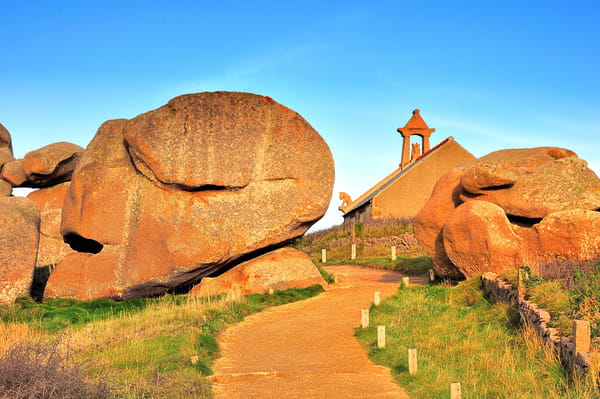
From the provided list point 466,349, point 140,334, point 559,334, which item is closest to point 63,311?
point 140,334

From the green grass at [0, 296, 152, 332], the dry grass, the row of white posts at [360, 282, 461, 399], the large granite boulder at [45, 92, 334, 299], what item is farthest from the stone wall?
the green grass at [0, 296, 152, 332]

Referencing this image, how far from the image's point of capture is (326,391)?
9.80 meters

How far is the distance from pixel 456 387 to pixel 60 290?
14.4 meters

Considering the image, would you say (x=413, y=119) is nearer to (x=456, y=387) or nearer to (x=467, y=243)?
(x=467, y=243)

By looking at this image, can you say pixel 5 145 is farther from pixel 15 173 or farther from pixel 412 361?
pixel 412 361

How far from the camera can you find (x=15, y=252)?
18.3 meters

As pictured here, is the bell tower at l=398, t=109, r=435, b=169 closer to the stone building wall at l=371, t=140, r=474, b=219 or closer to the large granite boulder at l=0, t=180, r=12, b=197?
the stone building wall at l=371, t=140, r=474, b=219

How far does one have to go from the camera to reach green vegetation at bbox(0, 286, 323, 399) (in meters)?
9.41

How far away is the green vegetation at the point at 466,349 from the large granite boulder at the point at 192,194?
5.11 m

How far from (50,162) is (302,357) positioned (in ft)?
55.8

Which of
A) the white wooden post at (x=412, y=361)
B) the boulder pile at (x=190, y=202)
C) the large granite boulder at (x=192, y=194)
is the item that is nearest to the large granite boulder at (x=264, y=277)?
the boulder pile at (x=190, y=202)

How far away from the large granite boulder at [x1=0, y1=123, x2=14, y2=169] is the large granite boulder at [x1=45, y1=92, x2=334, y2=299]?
9.40 m

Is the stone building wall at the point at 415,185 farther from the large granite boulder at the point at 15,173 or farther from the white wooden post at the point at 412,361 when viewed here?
the white wooden post at the point at 412,361

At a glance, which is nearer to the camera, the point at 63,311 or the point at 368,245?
the point at 63,311
